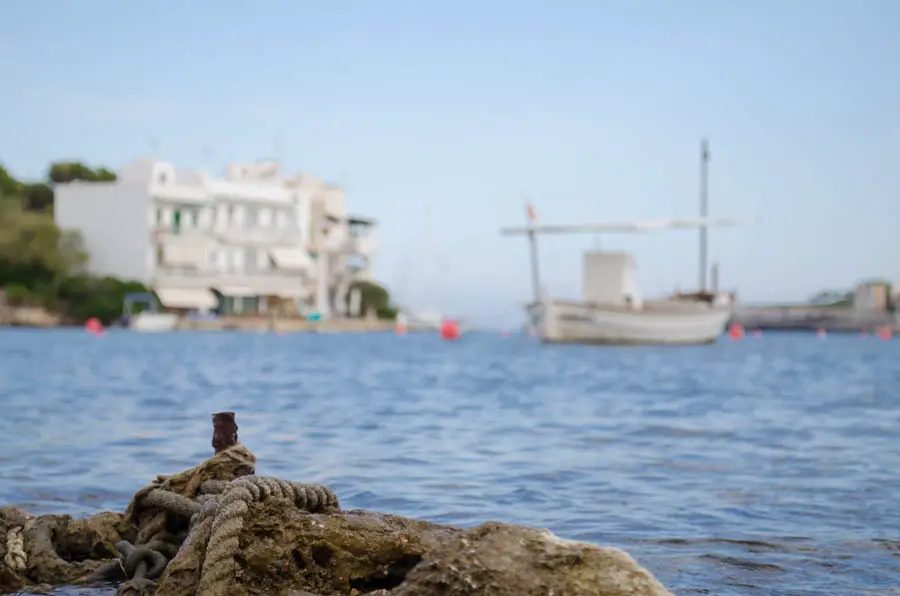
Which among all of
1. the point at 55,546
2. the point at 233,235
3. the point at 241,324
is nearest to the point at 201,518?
the point at 55,546

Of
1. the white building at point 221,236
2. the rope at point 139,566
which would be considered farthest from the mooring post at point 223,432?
the white building at point 221,236

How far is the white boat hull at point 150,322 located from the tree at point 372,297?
26572mm

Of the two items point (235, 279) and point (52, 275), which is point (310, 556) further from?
point (235, 279)

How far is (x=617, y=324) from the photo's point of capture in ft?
228

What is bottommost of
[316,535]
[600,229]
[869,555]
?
[869,555]

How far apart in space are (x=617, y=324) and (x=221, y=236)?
114ft

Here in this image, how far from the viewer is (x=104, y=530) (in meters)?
7.24

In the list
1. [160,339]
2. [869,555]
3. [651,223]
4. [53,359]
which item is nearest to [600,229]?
[651,223]

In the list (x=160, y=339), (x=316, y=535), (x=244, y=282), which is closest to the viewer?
(x=316, y=535)

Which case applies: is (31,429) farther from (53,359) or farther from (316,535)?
(53,359)

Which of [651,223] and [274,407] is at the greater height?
[651,223]

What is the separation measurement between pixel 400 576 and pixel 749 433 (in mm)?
14276

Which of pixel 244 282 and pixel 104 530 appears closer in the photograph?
pixel 104 530

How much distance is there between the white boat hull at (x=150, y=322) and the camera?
7988 centimetres
